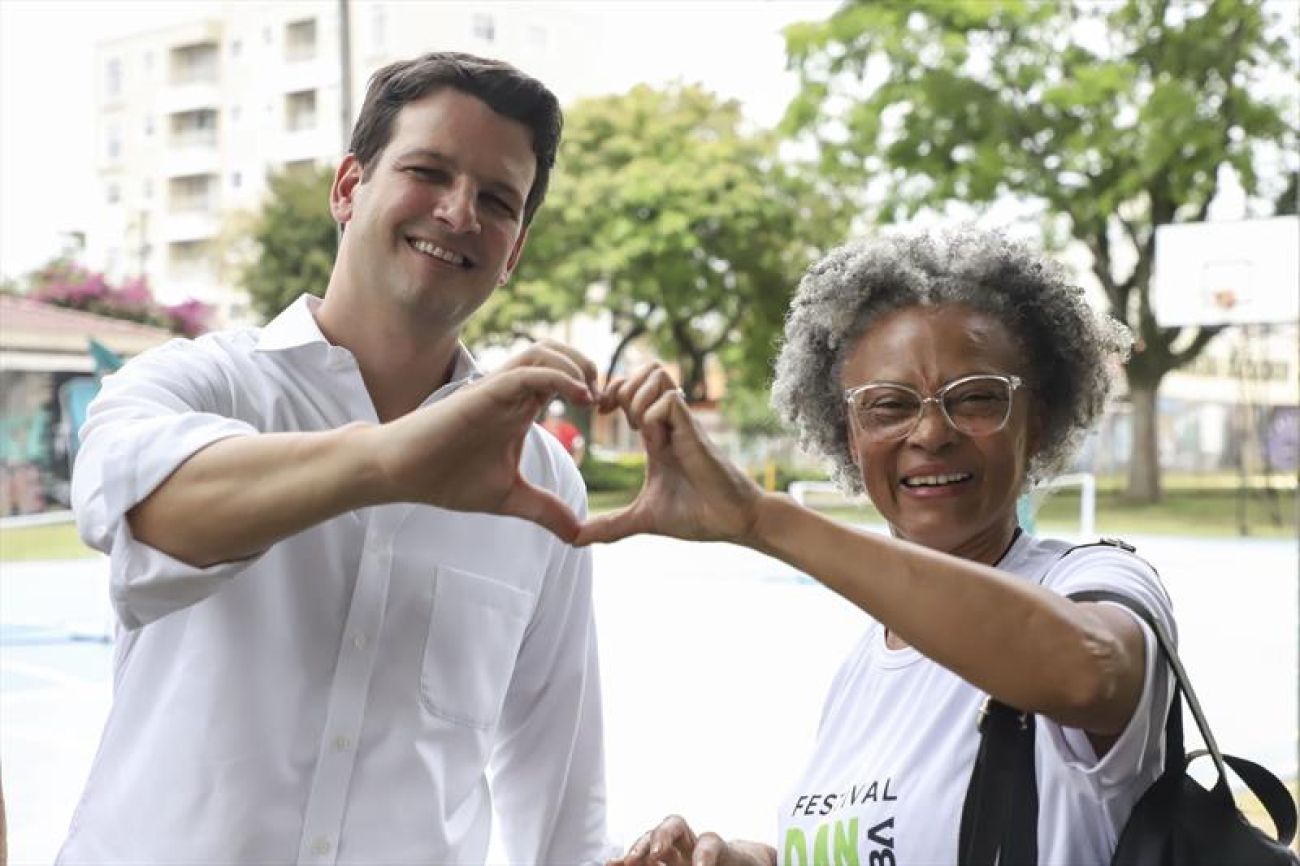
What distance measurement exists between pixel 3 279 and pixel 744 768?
449 inches

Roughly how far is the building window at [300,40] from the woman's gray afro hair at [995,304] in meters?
20.5

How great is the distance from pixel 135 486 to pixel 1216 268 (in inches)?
392

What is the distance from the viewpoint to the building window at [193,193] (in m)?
23.0

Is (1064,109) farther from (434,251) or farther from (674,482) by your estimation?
(674,482)

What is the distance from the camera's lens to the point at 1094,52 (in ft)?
48.1

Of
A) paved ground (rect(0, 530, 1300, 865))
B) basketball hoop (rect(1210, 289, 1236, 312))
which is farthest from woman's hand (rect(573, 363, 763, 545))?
basketball hoop (rect(1210, 289, 1236, 312))

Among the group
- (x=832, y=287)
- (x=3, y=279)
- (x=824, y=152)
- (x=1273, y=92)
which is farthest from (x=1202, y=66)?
(x=832, y=287)

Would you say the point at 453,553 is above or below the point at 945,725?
above

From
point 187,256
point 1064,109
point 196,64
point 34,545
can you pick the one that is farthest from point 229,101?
point 1064,109

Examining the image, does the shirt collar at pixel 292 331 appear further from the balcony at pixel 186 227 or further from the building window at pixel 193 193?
the building window at pixel 193 193

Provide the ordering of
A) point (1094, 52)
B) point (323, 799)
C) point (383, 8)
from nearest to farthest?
point (323, 799), point (1094, 52), point (383, 8)

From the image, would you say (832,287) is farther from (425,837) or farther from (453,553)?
(425,837)

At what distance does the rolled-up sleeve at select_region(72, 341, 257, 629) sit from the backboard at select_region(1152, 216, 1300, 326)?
8.11 meters

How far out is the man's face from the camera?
1.33 metres
